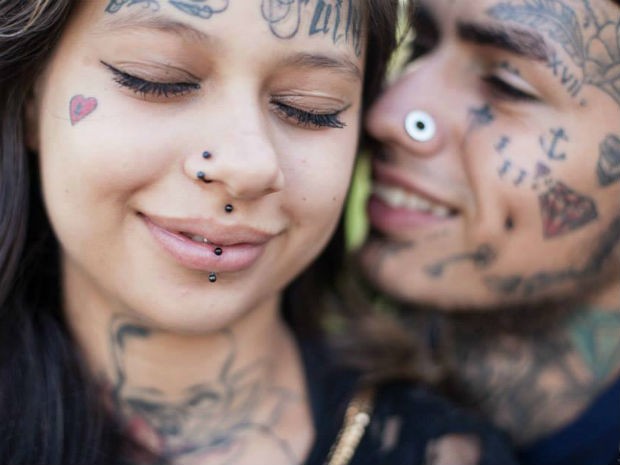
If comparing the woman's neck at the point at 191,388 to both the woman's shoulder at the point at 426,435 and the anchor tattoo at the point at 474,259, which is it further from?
the anchor tattoo at the point at 474,259

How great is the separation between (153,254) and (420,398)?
826 millimetres

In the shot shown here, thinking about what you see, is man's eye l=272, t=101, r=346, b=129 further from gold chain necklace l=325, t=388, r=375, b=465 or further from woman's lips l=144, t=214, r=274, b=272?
gold chain necklace l=325, t=388, r=375, b=465

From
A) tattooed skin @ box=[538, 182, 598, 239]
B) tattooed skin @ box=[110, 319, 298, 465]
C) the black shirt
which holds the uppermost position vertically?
tattooed skin @ box=[538, 182, 598, 239]

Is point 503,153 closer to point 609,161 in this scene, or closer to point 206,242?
point 609,161

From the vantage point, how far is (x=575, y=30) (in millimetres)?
2086

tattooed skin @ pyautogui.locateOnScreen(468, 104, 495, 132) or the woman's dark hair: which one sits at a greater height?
tattooed skin @ pyautogui.locateOnScreen(468, 104, 495, 132)

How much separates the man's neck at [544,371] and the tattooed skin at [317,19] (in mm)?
1120

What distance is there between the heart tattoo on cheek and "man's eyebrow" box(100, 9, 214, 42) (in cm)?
15

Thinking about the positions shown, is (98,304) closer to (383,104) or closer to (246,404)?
(246,404)

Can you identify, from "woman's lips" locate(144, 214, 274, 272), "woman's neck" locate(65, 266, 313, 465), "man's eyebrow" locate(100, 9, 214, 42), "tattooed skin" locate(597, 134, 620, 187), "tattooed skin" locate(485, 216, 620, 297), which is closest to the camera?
"man's eyebrow" locate(100, 9, 214, 42)

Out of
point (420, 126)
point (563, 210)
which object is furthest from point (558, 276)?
point (420, 126)

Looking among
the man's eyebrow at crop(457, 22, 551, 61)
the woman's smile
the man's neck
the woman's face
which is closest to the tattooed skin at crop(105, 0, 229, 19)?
the woman's face

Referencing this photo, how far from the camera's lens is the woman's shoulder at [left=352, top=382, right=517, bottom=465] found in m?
1.90

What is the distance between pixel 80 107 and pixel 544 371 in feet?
5.20
